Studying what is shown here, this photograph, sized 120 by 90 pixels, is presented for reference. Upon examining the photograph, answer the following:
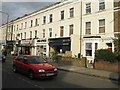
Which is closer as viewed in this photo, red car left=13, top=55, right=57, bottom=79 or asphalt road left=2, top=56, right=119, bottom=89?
asphalt road left=2, top=56, right=119, bottom=89

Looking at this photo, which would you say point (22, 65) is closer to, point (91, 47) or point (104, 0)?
point (91, 47)

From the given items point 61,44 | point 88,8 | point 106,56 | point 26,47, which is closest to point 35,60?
point 106,56

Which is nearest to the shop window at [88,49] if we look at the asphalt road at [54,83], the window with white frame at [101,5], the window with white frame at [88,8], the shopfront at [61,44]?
the shopfront at [61,44]

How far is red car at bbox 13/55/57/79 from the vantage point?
14320mm

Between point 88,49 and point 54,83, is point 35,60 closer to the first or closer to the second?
point 54,83

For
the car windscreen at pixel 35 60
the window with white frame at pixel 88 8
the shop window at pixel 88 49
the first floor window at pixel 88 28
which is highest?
the window with white frame at pixel 88 8

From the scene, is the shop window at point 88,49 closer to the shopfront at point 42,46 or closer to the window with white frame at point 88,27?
the window with white frame at point 88,27

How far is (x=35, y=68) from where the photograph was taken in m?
14.5

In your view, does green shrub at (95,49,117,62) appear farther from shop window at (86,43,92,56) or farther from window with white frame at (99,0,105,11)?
window with white frame at (99,0,105,11)

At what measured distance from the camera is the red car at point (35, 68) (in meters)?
14.3

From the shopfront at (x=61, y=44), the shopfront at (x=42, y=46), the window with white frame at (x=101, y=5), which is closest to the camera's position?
the window with white frame at (x=101, y=5)

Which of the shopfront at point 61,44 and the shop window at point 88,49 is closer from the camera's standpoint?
the shop window at point 88,49

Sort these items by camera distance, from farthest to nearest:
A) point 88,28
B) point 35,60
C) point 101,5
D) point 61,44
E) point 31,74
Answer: point 61,44, point 88,28, point 101,5, point 35,60, point 31,74

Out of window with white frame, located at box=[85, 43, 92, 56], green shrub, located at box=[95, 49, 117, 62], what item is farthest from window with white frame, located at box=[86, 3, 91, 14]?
green shrub, located at box=[95, 49, 117, 62]
